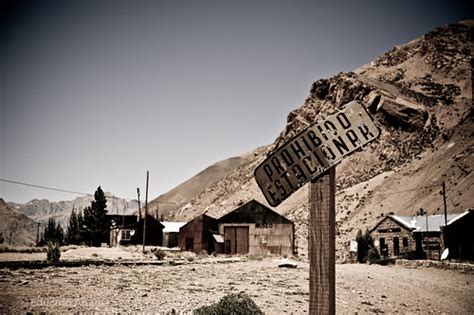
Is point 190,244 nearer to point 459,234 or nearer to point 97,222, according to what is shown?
point 97,222

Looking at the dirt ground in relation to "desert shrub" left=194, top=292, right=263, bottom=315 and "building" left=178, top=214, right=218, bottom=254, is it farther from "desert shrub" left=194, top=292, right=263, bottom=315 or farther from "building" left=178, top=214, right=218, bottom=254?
"building" left=178, top=214, right=218, bottom=254

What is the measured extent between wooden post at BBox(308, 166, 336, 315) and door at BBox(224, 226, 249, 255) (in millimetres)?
39347

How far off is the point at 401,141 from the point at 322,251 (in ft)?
271

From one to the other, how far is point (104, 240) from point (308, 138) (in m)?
65.5

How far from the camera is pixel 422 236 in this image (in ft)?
110

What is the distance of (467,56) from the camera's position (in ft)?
332

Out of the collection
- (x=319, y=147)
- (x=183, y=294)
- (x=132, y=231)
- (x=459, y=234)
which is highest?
(x=319, y=147)

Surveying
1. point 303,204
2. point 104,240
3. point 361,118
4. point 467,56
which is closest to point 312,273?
point 361,118

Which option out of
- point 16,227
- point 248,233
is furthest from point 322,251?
point 16,227

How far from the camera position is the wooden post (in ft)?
8.57

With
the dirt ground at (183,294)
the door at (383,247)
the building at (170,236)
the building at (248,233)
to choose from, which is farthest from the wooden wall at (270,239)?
the building at (170,236)

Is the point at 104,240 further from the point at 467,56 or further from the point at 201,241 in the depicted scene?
the point at 467,56

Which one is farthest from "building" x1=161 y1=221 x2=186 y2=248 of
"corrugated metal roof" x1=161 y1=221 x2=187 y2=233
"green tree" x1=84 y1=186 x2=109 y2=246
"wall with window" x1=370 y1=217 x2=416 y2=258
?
"wall with window" x1=370 y1=217 x2=416 y2=258

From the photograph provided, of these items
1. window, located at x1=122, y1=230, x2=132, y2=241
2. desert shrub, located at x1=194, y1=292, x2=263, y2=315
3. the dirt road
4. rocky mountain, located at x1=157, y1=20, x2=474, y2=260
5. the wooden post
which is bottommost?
the dirt road
